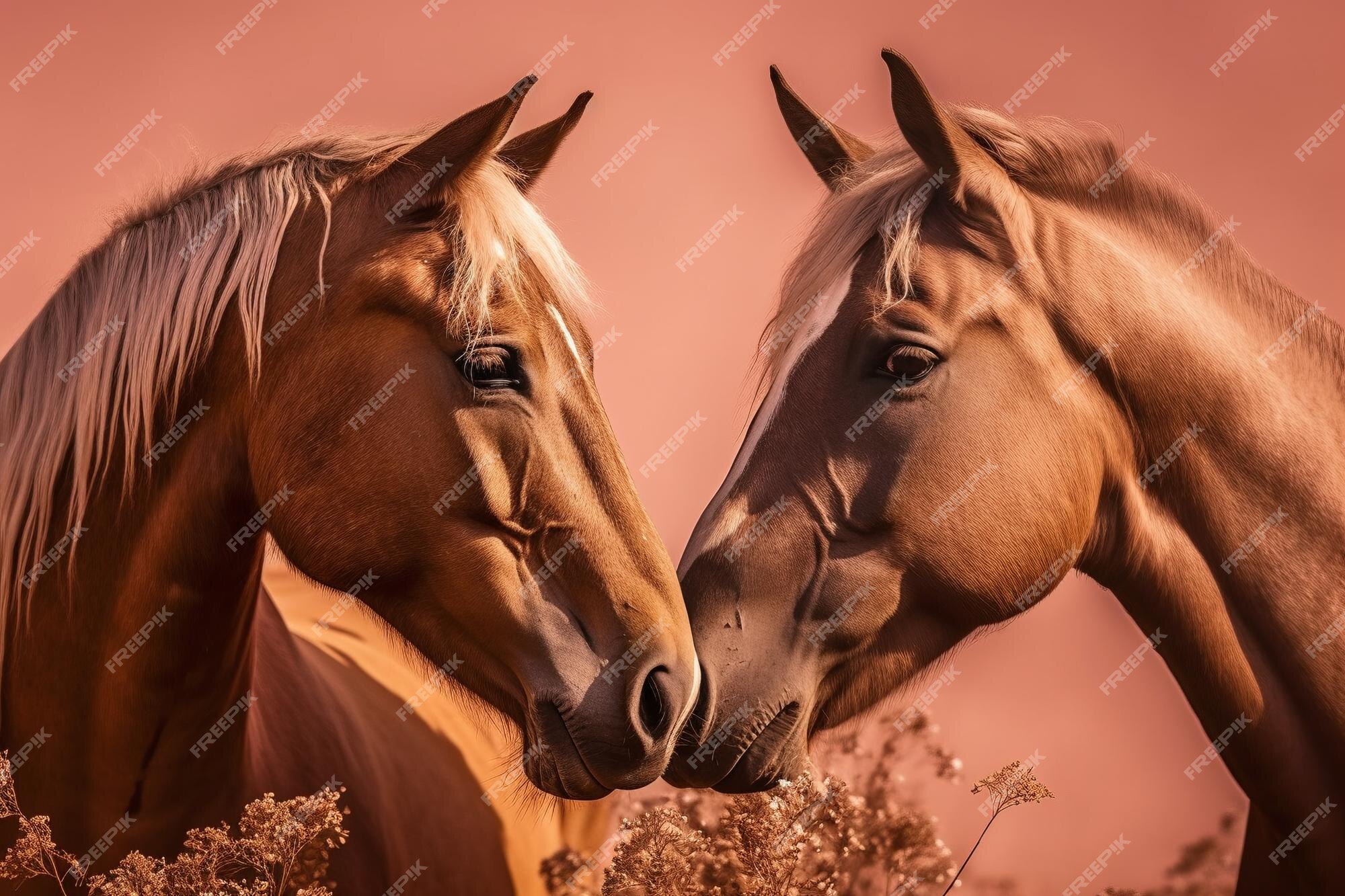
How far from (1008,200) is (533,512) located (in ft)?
4.35

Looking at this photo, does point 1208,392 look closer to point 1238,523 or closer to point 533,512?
point 1238,523

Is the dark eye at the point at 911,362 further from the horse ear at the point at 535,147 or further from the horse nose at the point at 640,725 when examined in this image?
the horse ear at the point at 535,147

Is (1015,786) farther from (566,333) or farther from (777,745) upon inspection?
(566,333)

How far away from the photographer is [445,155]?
2.58 meters

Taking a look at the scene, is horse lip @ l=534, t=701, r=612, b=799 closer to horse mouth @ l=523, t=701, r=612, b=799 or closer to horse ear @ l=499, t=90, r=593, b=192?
horse mouth @ l=523, t=701, r=612, b=799

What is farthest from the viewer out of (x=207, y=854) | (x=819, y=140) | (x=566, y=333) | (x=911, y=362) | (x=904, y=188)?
(x=819, y=140)

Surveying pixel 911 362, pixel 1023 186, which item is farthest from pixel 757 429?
pixel 1023 186

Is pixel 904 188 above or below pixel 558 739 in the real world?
above

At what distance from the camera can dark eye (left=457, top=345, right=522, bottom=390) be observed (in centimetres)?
244

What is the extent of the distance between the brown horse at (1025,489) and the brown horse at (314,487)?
0.33m

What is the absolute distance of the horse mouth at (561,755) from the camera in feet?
7.74

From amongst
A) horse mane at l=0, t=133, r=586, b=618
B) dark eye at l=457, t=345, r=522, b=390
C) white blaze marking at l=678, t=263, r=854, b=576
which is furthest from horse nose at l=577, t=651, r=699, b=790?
horse mane at l=0, t=133, r=586, b=618

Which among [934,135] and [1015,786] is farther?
[934,135]

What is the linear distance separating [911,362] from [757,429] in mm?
380
